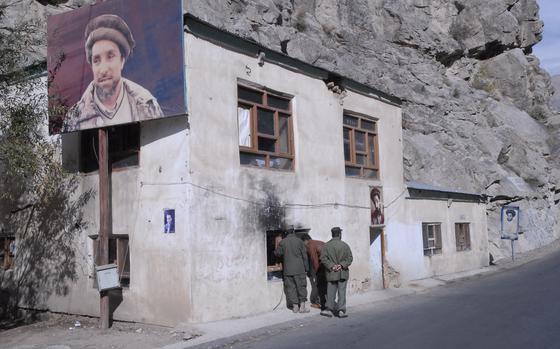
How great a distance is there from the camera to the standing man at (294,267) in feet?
40.9

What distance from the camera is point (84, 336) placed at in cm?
1088

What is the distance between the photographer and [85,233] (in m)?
12.9

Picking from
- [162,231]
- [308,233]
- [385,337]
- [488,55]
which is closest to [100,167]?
[162,231]

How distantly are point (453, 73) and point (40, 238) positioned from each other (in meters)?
38.4

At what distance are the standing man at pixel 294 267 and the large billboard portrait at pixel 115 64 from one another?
3924mm

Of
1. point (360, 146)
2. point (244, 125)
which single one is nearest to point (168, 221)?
point (244, 125)

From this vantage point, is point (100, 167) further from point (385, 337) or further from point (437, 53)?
point (437, 53)

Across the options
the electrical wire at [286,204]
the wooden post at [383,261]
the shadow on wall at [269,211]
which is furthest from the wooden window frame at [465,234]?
the shadow on wall at [269,211]

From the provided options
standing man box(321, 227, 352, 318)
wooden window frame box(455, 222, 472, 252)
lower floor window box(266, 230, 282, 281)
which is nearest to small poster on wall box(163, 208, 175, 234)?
lower floor window box(266, 230, 282, 281)

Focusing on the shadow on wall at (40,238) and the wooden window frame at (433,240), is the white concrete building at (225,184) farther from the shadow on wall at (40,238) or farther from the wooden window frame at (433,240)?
the wooden window frame at (433,240)

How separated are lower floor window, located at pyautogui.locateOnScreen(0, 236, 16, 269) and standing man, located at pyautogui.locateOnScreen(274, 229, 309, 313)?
7388mm

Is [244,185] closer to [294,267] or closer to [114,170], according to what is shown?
[294,267]

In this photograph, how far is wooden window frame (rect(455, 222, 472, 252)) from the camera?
2231 centimetres

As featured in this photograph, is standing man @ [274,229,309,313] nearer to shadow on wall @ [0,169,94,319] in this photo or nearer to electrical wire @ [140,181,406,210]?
electrical wire @ [140,181,406,210]
